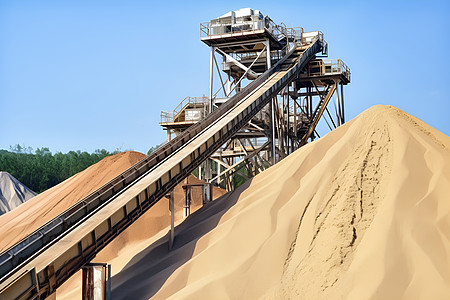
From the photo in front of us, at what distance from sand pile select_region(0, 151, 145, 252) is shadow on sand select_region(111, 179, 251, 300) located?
A: 38.5ft

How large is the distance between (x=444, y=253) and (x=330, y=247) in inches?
99.4

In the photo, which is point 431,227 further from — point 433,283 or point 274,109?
point 274,109

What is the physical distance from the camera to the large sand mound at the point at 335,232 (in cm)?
1143

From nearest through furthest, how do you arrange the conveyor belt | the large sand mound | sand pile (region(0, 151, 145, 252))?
the large sand mound → the conveyor belt → sand pile (region(0, 151, 145, 252))

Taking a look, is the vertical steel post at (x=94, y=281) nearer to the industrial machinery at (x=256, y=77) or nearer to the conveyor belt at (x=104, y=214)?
the conveyor belt at (x=104, y=214)

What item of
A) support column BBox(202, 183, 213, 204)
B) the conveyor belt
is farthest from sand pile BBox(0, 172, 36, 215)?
support column BBox(202, 183, 213, 204)

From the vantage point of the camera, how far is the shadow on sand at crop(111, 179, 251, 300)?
14.5 meters

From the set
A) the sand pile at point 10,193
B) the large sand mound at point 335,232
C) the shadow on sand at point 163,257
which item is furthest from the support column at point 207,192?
the sand pile at point 10,193

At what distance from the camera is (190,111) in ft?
110

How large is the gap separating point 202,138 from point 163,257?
542 cm

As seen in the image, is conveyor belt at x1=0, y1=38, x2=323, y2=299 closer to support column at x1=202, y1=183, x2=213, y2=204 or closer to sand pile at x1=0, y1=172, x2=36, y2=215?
support column at x1=202, y1=183, x2=213, y2=204

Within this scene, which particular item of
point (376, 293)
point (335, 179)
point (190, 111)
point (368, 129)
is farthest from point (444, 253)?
point (190, 111)

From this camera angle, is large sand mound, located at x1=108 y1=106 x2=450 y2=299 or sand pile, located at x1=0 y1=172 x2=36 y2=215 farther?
sand pile, located at x1=0 y1=172 x2=36 y2=215

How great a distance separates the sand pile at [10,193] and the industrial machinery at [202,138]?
32709 millimetres
